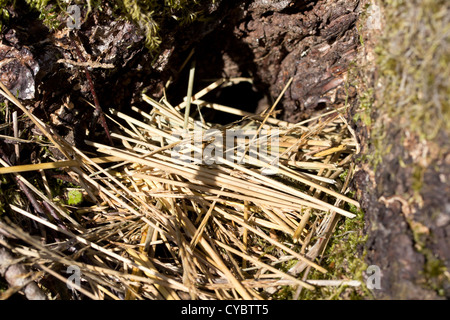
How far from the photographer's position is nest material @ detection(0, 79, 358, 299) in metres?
1.21

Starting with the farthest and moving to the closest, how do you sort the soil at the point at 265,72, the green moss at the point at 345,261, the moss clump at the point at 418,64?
the green moss at the point at 345,261, the soil at the point at 265,72, the moss clump at the point at 418,64

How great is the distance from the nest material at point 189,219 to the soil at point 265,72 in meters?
0.15

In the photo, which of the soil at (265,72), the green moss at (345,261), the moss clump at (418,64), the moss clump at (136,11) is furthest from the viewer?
the moss clump at (136,11)

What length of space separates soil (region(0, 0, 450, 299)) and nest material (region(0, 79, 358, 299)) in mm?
152

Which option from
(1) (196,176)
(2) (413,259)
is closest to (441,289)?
(2) (413,259)

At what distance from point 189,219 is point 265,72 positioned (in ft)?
3.25

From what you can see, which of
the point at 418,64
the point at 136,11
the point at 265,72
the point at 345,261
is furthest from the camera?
the point at 265,72

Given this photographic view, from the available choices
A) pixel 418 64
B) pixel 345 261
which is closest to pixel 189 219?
pixel 345 261

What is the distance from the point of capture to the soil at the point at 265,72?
3.31 feet

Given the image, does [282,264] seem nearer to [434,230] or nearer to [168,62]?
[434,230]

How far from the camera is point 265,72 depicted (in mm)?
2008

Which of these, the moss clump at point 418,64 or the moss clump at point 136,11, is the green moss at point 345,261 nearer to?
the moss clump at point 418,64

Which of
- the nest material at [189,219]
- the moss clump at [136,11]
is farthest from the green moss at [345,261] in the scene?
the moss clump at [136,11]

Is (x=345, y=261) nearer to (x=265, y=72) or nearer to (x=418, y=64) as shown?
(x=418, y=64)
